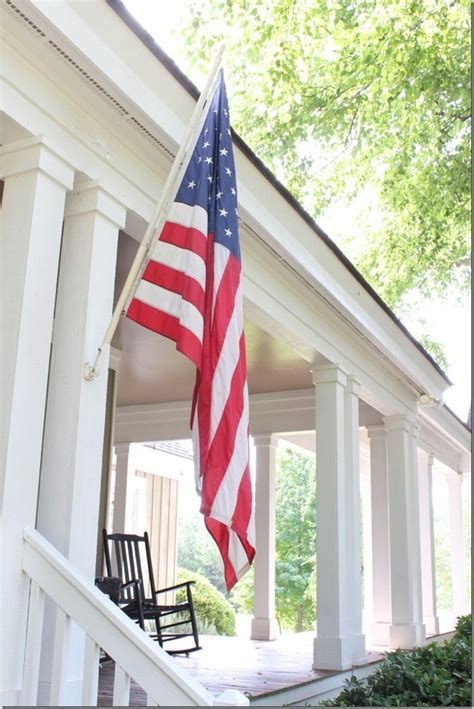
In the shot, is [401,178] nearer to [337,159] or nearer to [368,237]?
[337,159]

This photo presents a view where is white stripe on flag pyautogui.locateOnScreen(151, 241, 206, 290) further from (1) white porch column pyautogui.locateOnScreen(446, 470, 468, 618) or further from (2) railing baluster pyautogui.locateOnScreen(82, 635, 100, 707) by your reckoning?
(1) white porch column pyautogui.locateOnScreen(446, 470, 468, 618)

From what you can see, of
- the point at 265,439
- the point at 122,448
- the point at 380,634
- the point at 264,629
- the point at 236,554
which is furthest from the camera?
the point at 122,448

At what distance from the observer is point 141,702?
4445 millimetres

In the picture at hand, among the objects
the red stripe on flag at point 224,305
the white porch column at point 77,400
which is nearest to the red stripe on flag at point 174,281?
the red stripe on flag at point 224,305

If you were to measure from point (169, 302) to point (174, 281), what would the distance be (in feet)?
0.30

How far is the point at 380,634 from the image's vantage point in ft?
28.4

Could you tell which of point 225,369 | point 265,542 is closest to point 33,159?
point 225,369

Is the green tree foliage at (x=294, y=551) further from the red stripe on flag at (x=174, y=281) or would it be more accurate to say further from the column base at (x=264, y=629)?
the red stripe on flag at (x=174, y=281)

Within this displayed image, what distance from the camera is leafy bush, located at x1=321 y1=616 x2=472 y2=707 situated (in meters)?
4.25

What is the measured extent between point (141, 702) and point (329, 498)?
2361 millimetres

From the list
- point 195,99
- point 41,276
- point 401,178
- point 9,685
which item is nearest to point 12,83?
point 41,276

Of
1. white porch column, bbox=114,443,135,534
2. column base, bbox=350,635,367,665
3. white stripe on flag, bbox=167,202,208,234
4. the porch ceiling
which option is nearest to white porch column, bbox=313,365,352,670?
column base, bbox=350,635,367,665

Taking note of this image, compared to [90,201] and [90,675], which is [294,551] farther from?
[90,675]

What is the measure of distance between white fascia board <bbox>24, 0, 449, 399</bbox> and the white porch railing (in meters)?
1.97
